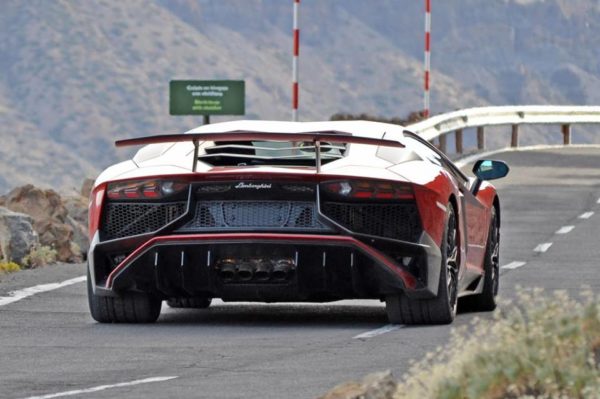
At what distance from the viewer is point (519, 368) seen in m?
7.02

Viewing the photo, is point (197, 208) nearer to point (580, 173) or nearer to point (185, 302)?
point (185, 302)

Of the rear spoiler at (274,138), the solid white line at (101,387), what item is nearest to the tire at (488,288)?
the rear spoiler at (274,138)

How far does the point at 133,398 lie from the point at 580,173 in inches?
1155

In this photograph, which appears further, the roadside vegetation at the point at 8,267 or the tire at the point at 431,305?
the roadside vegetation at the point at 8,267

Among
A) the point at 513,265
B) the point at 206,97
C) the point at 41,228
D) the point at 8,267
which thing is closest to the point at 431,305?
the point at 8,267

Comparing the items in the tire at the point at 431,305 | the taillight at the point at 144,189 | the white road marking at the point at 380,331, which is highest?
the taillight at the point at 144,189

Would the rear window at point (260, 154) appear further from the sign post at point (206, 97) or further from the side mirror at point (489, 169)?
the sign post at point (206, 97)

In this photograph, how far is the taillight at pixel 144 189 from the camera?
11.6m

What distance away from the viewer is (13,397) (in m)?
8.52

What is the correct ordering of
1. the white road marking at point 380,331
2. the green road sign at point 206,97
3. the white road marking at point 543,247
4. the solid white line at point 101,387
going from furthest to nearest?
the green road sign at point 206,97 < the white road marking at point 543,247 < the white road marking at point 380,331 < the solid white line at point 101,387

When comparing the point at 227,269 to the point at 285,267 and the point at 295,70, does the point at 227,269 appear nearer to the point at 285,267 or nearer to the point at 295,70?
the point at 285,267

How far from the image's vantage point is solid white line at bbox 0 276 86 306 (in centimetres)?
1419

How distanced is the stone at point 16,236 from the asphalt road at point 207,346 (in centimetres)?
75

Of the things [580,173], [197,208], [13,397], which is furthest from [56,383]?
[580,173]
